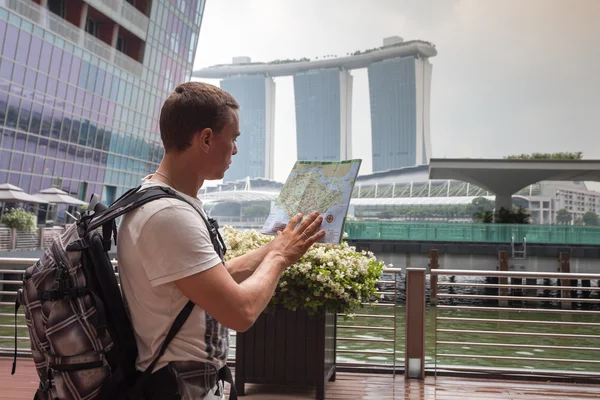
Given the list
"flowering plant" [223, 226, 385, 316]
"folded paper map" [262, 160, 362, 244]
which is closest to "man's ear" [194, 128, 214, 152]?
"folded paper map" [262, 160, 362, 244]

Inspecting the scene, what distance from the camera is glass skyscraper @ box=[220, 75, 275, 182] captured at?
14738 centimetres

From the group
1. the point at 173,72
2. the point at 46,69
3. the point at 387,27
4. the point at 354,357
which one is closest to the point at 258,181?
the point at 387,27

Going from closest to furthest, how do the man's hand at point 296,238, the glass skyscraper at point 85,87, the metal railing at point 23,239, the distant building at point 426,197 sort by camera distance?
the man's hand at point 296,238, the metal railing at point 23,239, the glass skyscraper at point 85,87, the distant building at point 426,197

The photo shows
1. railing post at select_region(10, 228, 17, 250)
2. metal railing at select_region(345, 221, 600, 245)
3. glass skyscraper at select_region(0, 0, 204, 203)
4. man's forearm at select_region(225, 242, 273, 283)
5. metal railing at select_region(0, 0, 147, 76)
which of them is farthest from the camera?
glass skyscraper at select_region(0, 0, 204, 203)

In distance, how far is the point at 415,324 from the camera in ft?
14.8

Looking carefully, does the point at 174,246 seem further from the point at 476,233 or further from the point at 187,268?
the point at 476,233

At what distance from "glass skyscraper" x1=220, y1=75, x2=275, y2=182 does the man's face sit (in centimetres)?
14274

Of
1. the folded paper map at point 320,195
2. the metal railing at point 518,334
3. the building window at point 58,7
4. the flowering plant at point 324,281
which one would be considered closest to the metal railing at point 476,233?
the metal railing at point 518,334

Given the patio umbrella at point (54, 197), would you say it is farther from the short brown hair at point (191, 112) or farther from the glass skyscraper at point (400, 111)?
the glass skyscraper at point (400, 111)

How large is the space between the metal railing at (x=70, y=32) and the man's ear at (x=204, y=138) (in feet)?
86.2

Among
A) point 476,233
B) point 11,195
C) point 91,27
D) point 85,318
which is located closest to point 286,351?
point 85,318

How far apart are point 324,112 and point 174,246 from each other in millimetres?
147309

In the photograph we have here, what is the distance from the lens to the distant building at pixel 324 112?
142750 mm

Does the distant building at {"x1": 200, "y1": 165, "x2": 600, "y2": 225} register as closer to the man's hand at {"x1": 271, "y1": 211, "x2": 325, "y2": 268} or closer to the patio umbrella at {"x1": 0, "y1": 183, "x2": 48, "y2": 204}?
the patio umbrella at {"x1": 0, "y1": 183, "x2": 48, "y2": 204}
